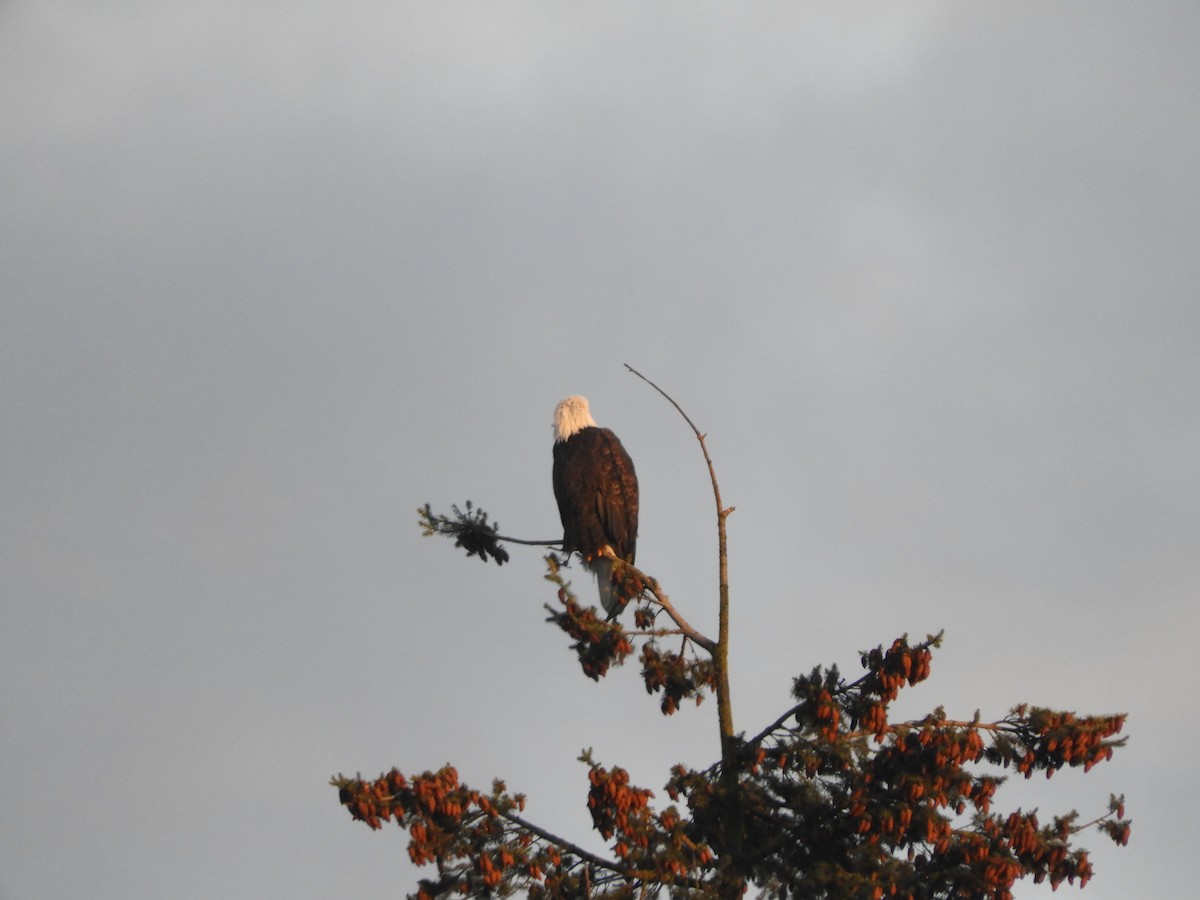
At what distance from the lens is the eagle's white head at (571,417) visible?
12.6 m

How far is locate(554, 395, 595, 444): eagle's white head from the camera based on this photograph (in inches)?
497

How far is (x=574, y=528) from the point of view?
467 inches

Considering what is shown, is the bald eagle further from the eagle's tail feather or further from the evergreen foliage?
the evergreen foliage

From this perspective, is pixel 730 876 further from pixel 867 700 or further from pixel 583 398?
pixel 583 398

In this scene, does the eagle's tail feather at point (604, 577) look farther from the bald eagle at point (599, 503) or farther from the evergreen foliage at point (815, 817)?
the evergreen foliage at point (815, 817)

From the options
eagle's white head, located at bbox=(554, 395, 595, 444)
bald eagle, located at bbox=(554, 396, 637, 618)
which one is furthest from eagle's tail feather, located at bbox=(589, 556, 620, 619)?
eagle's white head, located at bbox=(554, 395, 595, 444)

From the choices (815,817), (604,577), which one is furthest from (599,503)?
(815,817)

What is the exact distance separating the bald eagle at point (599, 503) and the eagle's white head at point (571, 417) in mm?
268

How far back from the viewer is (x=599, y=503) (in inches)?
468

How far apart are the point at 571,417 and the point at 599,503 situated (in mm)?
1085

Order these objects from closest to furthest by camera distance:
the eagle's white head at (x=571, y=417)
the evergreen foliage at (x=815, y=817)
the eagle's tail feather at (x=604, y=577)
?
the evergreen foliage at (x=815, y=817) → the eagle's tail feather at (x=604, y=577) → the eagle's white head at (x=571, y=417)

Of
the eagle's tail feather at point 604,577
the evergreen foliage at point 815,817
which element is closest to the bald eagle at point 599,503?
the eagle's tail feather at point 604,577

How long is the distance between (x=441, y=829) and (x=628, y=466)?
4856 millimetres

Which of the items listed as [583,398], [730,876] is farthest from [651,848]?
[583,398]
